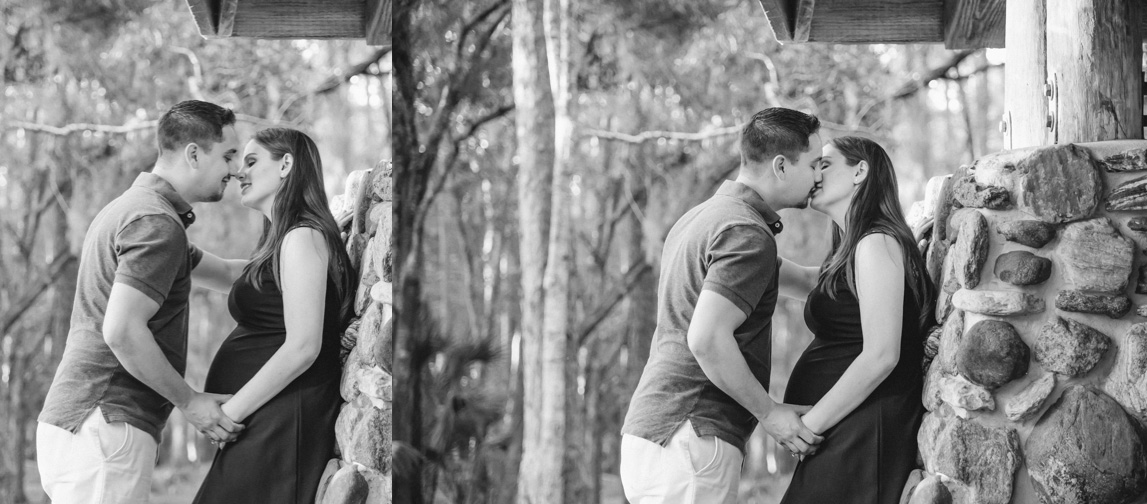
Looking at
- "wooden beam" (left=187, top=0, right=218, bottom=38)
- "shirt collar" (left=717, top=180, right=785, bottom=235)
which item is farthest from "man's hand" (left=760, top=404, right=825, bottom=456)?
"wooden beam" (left=187, top=0, right=218, bottom=38)

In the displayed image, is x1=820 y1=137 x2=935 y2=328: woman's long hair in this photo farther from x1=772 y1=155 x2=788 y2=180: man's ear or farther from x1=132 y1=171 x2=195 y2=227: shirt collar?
x1=132 y1=171 x2=195 y2=227: shirt collar

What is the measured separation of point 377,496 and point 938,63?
12.7ft

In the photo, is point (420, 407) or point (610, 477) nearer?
point (420, 407)

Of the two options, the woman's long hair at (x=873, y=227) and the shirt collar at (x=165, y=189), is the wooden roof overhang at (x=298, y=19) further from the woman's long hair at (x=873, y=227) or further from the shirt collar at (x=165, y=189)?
the woman's long hair at (x=873, y=227)

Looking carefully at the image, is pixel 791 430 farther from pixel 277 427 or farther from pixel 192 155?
pixel 192 155

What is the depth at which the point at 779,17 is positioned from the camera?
282 centimetres

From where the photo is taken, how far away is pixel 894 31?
287 cm

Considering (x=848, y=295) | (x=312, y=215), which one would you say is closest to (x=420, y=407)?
(x=312, y=215)

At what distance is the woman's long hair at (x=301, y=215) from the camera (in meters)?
2.49

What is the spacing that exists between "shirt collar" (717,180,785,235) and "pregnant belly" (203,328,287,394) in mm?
1230

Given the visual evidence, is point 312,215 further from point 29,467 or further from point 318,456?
point 29,467

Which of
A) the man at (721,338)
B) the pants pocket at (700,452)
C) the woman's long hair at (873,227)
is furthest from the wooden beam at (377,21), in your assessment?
the pants pocket at (700,452)

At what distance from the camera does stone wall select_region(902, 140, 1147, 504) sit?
2.07 m

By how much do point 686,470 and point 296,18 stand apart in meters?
1.67
